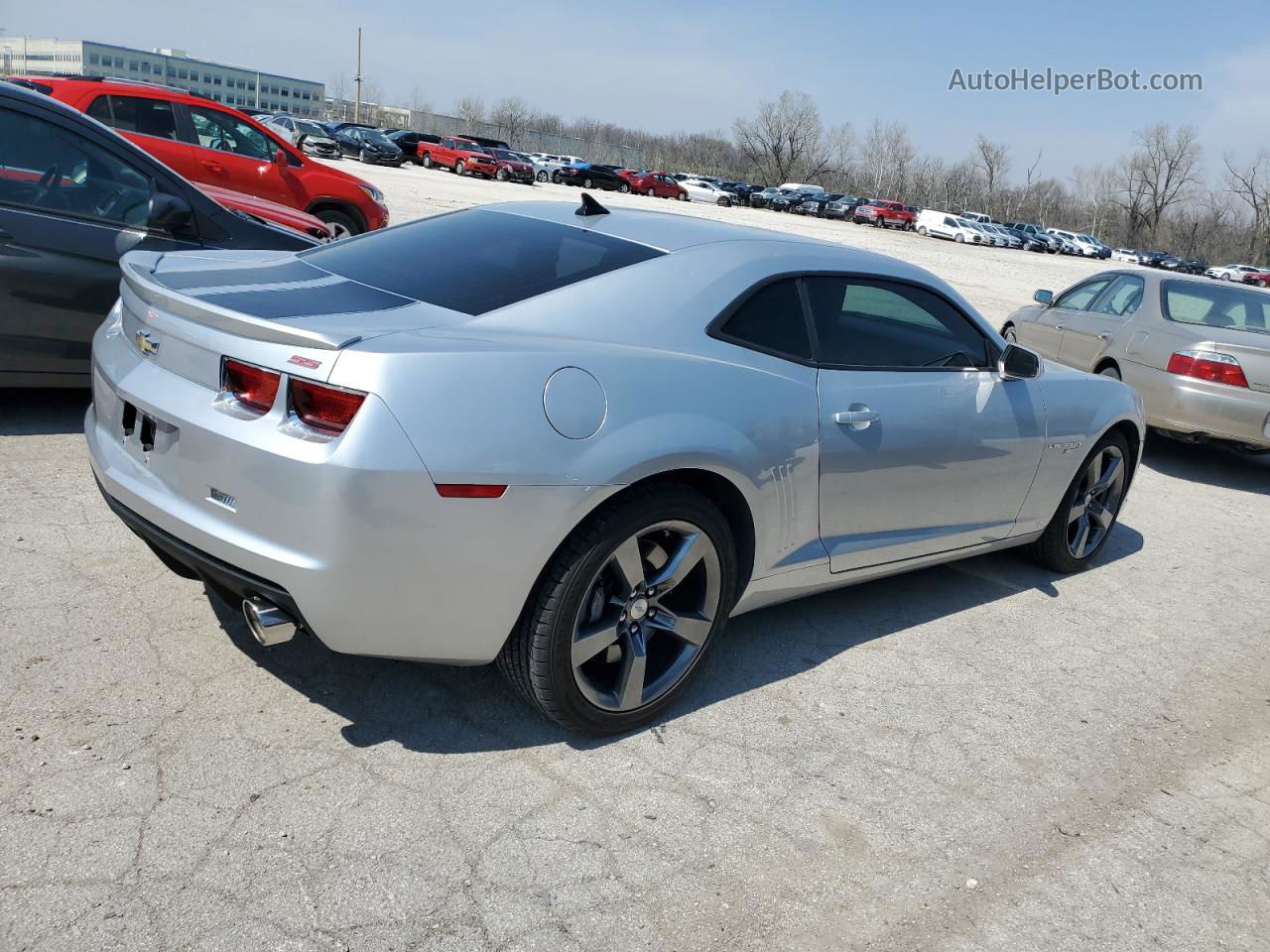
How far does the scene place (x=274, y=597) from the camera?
2662mm

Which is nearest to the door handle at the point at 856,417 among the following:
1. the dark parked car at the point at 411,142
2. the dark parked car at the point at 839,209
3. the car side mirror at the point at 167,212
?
the car side mirror at the point at 167,212

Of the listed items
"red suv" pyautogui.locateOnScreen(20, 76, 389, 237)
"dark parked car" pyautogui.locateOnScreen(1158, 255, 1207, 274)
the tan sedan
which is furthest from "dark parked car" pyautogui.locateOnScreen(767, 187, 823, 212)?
the tan sedan

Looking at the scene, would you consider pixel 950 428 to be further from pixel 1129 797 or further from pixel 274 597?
pixel 274 597

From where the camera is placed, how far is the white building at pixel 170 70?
12488 centimetres

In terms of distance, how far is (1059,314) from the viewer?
31.1 feet

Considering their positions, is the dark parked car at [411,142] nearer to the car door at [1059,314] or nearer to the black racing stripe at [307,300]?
the car door at [1059,314]

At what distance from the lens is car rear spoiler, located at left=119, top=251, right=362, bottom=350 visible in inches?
104

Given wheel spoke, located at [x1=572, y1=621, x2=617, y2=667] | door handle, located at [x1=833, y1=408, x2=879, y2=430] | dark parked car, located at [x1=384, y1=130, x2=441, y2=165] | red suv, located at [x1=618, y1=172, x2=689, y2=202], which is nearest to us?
wheel spoke, located at [x1=572, y1=621, x2=617, y2=667]

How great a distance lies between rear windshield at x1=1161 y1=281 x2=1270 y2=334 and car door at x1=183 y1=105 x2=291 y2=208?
8206 mm

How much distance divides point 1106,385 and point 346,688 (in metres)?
3.87

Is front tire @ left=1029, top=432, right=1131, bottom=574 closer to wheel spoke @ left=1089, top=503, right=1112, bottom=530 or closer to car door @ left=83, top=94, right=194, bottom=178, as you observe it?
wheel spoke @ left=1089, top=503, right=1112, bottom=530

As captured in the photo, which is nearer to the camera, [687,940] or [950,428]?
[687,940]

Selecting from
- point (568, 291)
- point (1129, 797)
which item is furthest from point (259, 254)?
point (1129, 797)

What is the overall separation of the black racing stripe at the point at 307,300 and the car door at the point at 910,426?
149 cm
